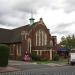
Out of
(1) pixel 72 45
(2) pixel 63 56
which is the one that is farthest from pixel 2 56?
(1) pixel 72 45

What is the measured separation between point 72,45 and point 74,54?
126 ft

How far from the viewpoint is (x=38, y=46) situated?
60656 mm

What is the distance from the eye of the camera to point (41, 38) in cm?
6300

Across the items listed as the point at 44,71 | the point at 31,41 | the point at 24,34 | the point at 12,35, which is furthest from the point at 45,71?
the point at 12,35

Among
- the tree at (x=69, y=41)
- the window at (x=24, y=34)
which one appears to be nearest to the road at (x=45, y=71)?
the window at (x=24, y=34)

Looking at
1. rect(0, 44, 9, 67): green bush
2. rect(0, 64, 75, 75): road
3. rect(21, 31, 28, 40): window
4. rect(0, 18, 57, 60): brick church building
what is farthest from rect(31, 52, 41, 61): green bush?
rect(0, 64, 75, 75): road

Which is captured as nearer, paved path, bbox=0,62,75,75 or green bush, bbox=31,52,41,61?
paved path, bbox=0,62,75,75

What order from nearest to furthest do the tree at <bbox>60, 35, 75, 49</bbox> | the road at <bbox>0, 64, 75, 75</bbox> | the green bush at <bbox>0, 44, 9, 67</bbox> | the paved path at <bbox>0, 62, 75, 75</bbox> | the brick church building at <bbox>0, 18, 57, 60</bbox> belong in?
the road at <bbox>0, 64, 75, 75</bbox> → the paved path at <bbox>0, 62, 75, 75</bbox> → the green bush at <bbox>0, 44, 9, 67</bbox> → the brick church building at <bbox>0, 18, 57, 60</bbox> → the tree at <bbox>60, 35, 75, 49</bbox>

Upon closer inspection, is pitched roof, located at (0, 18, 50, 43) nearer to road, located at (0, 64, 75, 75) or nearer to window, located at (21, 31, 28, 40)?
window, located at (21, 31, 28, 40)

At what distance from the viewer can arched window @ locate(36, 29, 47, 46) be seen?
6218 centimetres

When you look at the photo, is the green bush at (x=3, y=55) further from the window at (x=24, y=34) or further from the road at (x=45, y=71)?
the window at (x=24, y=34)

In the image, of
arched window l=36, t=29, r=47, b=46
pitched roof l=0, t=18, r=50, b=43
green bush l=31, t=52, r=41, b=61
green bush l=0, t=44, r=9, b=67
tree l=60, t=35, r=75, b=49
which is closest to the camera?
green bush l=0, t=44, r=9, b=67

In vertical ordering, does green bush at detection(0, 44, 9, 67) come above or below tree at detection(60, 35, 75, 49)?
below

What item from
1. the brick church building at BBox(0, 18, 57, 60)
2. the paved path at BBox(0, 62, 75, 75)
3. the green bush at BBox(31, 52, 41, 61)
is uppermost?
the brick church building at BBox(0, 18, 57, 60)
